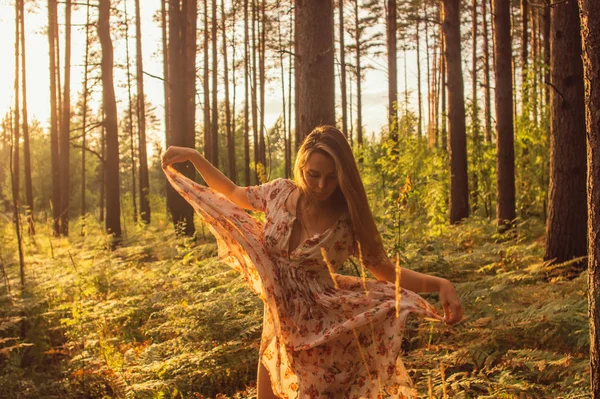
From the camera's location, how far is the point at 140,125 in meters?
24.7

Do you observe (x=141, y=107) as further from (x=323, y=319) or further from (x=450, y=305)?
(x=450, y=305)

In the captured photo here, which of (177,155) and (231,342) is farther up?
(177,155)

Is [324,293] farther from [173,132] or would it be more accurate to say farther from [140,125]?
[140,125]

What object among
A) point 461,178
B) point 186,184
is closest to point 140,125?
point 461,178

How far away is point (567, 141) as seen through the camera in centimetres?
715

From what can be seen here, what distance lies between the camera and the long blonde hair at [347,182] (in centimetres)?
303

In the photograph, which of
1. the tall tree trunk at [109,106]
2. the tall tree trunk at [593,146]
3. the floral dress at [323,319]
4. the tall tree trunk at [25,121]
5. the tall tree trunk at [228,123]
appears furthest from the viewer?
A: the tall tree trunk at [228,123]

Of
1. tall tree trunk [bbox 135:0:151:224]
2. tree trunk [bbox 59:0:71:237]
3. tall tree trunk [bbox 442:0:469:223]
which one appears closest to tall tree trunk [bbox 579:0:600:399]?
tall tree trunk [bbox 442:0:469:223]

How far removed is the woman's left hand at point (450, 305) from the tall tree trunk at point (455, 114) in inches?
455

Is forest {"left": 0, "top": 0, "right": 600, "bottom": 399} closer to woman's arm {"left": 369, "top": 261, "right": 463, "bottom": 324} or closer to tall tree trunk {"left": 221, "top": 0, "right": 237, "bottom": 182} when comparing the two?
woman's arm {"left": 369, "top": 261, "right": 463, "bottom": 324}

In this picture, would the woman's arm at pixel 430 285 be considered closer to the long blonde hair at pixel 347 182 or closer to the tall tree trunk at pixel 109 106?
the long blonde hair at pixel 347 182

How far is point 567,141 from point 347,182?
522 centimetres

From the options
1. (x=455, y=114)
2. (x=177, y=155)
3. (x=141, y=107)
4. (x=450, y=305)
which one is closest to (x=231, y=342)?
(x=177, y=155)

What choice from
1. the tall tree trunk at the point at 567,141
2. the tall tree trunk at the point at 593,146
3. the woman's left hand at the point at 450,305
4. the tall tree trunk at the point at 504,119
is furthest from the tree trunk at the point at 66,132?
the tall tree trunk at the point at 593,146
